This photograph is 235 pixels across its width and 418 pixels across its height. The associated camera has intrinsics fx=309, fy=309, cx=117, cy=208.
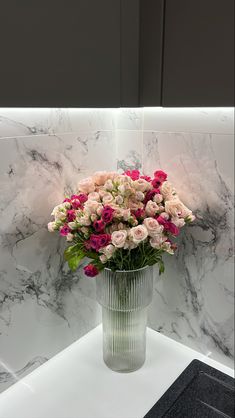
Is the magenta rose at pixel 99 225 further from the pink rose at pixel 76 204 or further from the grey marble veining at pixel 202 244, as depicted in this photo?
the grey marble veining at pixel 202 244

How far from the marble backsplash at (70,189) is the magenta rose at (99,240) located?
219 mm

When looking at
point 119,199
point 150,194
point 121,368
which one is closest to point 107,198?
point 119,199

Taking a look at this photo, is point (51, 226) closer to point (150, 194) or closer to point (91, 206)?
point (91, 206)

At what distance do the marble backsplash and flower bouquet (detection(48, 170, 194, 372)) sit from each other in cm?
9

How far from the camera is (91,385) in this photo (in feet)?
3.10

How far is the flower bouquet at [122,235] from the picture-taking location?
30.9 inches

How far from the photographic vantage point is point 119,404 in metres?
0.88

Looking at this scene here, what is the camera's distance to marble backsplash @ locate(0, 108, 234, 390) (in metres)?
0.85
